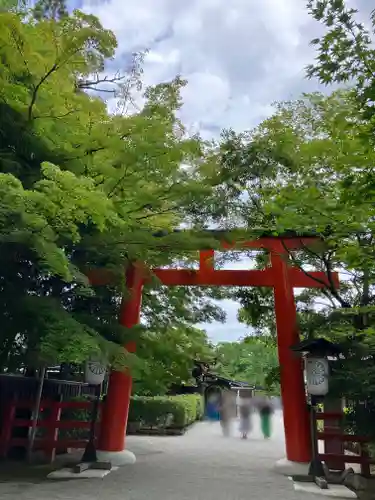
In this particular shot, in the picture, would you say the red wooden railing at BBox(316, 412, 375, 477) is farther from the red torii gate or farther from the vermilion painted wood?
the red torii gate

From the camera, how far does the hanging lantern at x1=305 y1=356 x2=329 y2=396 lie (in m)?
8.41

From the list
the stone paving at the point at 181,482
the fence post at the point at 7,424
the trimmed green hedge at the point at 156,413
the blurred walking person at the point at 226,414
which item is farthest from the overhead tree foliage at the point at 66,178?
the blurred walking person at the point at 226,414

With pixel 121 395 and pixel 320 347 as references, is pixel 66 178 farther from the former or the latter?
pixel 121 395

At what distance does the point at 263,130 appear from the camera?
35.1ft

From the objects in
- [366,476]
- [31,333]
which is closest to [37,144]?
[31,333]

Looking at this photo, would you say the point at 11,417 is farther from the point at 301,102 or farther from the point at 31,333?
the point at 301,102

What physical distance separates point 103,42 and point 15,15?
120cm

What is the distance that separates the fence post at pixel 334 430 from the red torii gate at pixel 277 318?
421 millimetres

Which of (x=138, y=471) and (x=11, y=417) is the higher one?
(x=11, y=417)

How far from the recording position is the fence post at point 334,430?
9023mm

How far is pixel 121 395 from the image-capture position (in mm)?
10078

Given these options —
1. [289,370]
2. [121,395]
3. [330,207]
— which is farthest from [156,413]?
[330,207]

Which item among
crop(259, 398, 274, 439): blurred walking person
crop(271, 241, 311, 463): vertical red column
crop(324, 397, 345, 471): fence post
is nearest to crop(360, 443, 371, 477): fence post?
crop(324, 397, 345, 471): fence post

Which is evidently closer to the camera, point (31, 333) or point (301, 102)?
point (31, 333)
